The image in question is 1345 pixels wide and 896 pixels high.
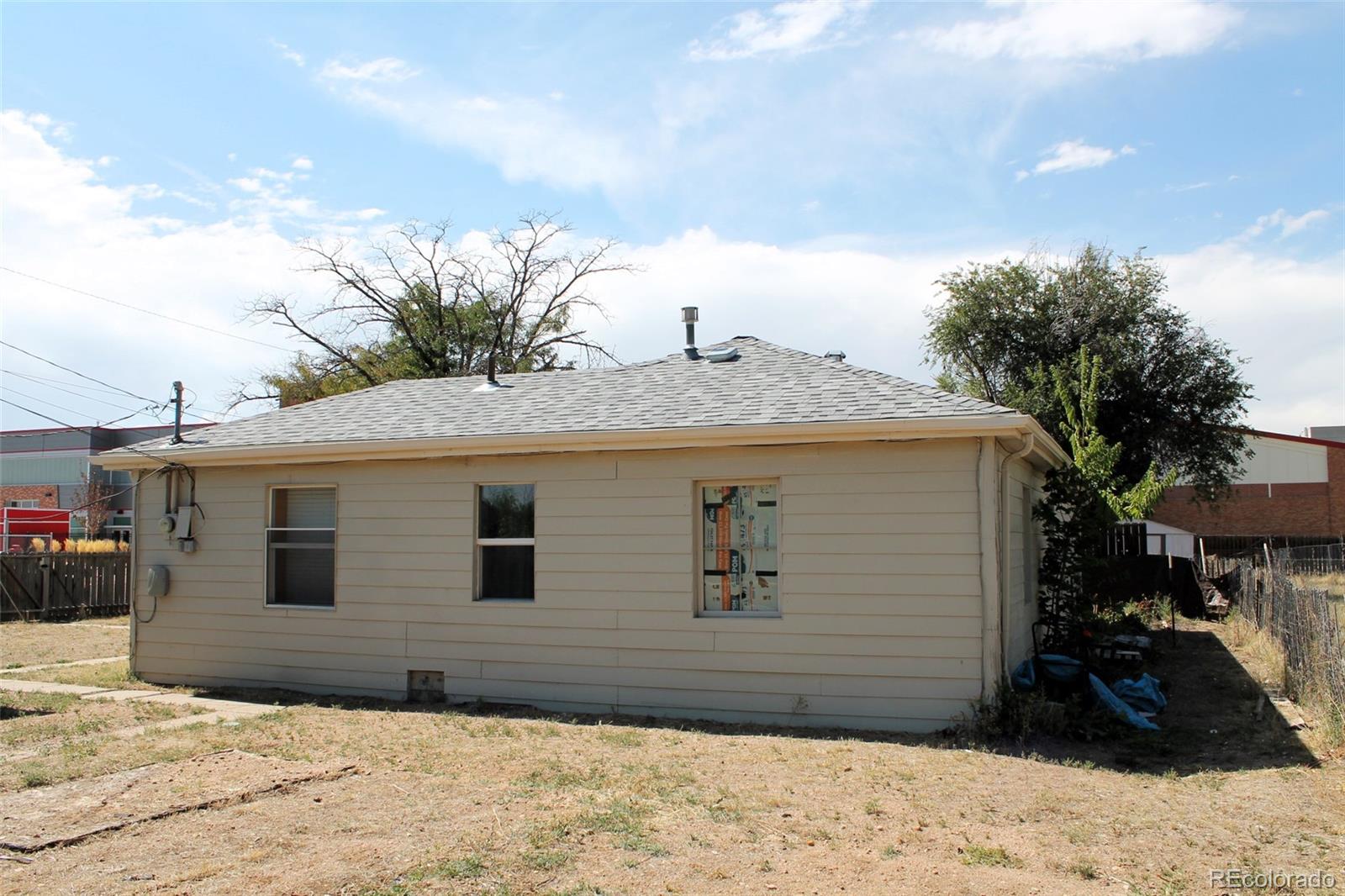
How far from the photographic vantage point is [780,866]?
5.11 metres

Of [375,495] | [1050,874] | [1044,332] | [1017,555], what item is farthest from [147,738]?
[1044,332]

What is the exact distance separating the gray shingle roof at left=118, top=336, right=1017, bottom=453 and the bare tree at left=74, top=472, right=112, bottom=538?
3296cm

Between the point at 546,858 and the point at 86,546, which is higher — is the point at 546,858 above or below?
below

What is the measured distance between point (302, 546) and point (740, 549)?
16.3 ft

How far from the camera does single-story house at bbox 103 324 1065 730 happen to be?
8.72m

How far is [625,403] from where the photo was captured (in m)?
10.7

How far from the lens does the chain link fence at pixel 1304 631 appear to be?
7.96 m

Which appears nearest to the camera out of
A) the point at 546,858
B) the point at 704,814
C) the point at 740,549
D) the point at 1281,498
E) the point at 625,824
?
the point at 546,858

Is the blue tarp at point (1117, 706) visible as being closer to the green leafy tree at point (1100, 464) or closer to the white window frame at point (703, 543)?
the white window frame at point (703, 543)

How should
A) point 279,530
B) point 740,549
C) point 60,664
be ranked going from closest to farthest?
point 740,549
point 279,530
point 60,664

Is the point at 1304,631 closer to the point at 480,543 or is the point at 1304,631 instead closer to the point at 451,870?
the point at 480,543

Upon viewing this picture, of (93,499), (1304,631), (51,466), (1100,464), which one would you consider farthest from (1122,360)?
(51,466)

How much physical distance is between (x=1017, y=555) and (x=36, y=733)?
8.99 m

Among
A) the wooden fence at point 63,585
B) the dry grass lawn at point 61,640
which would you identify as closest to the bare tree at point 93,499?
the wooden fence at point 63,585
